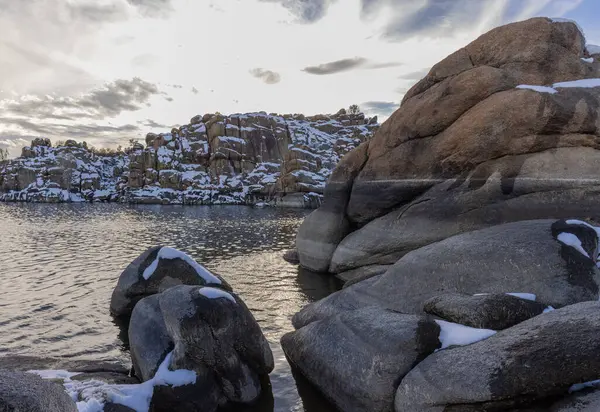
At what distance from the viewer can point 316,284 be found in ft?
67.8

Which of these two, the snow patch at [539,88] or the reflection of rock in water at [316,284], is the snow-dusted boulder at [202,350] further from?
the snow patch at [539,88]

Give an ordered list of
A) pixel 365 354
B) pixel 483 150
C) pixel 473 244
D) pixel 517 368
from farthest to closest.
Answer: pixel 483 150 < pixel 473 244 < pixel 365 354 < pixel 517 368

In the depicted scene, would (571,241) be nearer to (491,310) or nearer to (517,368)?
(491,310)

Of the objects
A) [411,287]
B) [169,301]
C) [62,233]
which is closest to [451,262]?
[411,287]

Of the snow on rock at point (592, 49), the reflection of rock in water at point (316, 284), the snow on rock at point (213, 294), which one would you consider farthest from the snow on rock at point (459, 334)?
the snow on rock at point (592, 49)

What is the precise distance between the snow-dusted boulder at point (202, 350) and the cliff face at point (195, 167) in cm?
10094

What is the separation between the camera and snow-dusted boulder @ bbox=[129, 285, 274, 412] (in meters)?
8.80

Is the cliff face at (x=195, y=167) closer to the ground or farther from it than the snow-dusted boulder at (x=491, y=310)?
farther from it

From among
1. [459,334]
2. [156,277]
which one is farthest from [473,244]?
[156,277]

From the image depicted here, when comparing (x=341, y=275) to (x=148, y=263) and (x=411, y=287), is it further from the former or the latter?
(x=148, y=263)

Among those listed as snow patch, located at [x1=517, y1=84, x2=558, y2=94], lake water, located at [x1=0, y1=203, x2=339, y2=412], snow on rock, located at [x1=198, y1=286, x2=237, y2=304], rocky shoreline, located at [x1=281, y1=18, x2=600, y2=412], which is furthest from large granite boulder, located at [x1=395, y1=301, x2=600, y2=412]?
snow patch, located at [x1=517, y1=84, x2=558, y2=94]

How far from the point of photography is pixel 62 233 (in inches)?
1665

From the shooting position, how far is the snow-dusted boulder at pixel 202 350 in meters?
8.80

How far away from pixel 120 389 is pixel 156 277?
22.8 feet
